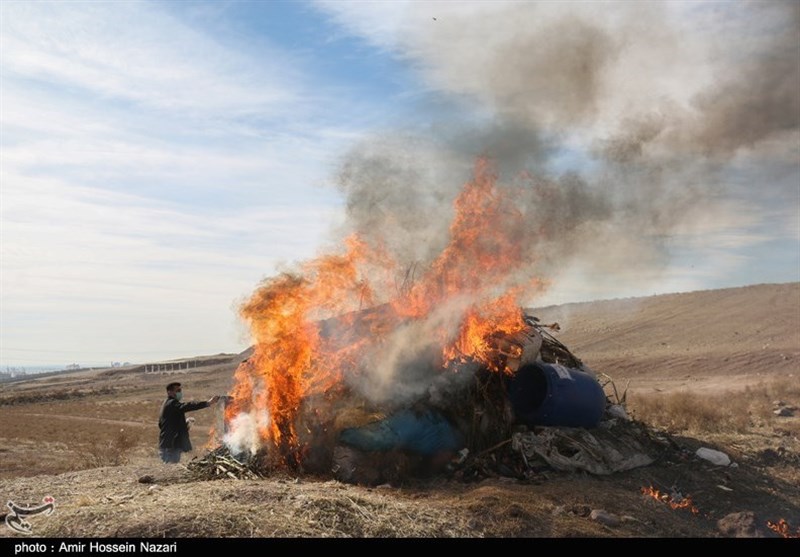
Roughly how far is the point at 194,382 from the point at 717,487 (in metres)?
52.1

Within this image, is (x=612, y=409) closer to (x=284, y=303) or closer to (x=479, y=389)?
(x=479, y=389)

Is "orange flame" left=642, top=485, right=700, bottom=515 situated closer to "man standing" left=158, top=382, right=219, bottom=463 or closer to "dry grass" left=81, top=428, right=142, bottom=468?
"man standing" left=158, top=382, right=219, bottom=463

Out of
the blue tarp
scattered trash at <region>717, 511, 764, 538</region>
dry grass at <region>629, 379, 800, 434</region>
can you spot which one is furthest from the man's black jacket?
dry grass at <region>629, 379, 800, 434</region>

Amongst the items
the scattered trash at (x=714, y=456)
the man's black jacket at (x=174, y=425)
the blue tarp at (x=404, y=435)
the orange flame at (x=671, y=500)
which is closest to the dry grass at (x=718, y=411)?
the scattered trash at (x=714, y=456)

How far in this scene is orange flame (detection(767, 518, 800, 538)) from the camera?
29.3 feet

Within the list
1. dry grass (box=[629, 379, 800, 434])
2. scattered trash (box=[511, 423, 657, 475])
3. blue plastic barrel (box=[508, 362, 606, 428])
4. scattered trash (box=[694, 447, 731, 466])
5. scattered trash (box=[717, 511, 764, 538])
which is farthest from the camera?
dry grass (box=[629, 379, 800, 434])

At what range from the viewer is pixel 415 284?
39.6 feet

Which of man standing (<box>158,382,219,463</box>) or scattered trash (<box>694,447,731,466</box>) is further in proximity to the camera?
scattered trash (<box>694,447,731,466</box>)

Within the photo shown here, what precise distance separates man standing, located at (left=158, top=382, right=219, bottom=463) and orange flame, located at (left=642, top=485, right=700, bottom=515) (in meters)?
7.40

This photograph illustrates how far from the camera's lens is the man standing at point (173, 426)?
11.2 meters

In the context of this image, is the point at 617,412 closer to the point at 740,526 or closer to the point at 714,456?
the point at 714,456

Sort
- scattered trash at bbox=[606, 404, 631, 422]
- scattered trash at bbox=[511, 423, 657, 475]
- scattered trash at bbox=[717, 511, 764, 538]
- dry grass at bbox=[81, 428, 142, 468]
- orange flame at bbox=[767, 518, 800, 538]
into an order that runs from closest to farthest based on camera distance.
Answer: scattered trash at bbox=[717, 511, 764, 538] → orange flame at bbox=[767, 518, 800, 538] → scattered trash at bbox=[511, 423, 657, 475] → scattered trash at bbox=[606, 404, 631, 422] → dry grass at bbox=[81, 428, 142, 468]

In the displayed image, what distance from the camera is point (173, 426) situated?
36.9 feet

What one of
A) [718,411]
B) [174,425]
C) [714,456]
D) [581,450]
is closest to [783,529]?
[714,456]
